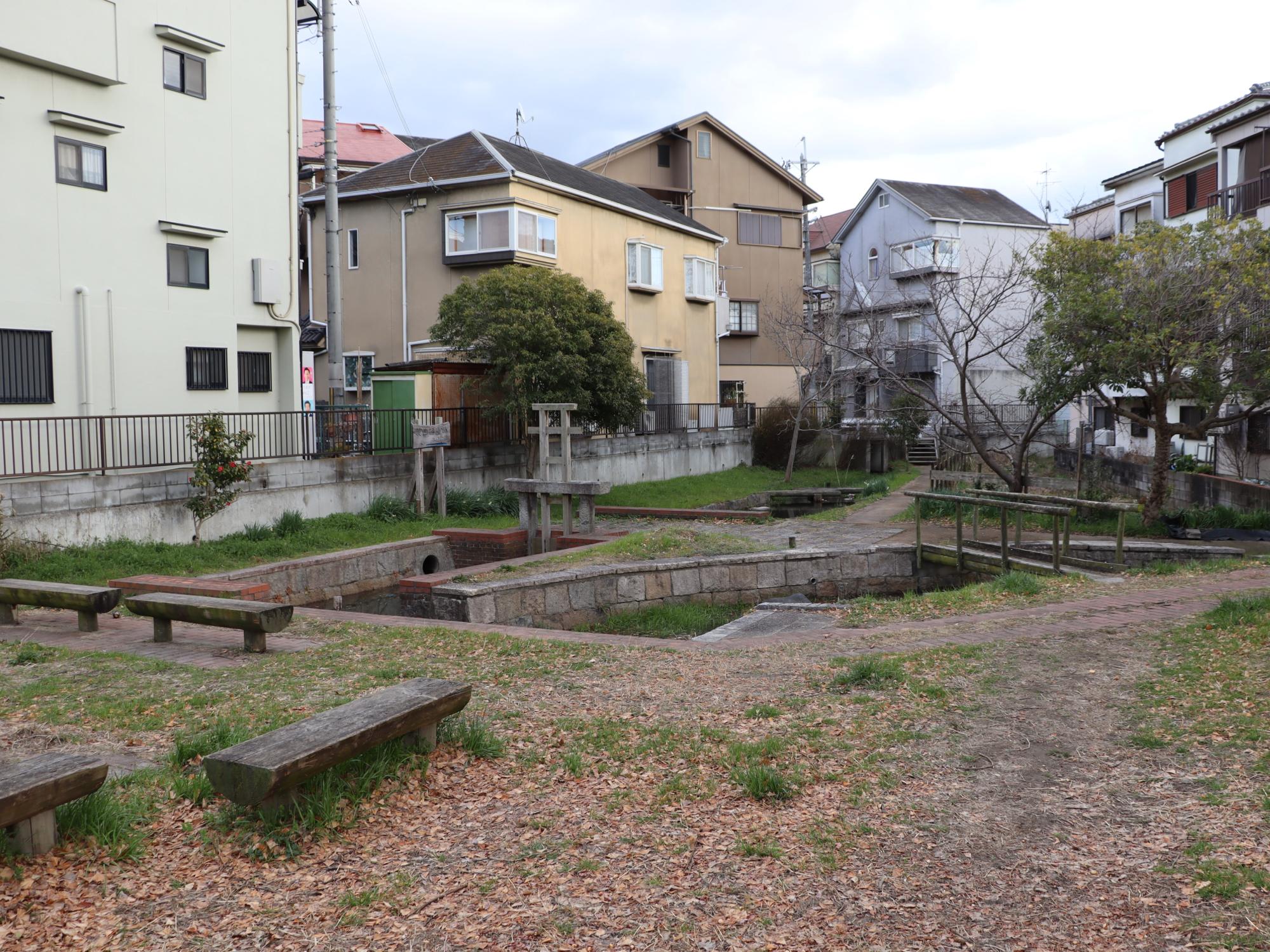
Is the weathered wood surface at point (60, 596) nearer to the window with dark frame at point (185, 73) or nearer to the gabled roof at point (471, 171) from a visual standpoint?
the window with dark frame at point (185, 73)

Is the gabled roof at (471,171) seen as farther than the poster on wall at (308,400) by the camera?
Yes

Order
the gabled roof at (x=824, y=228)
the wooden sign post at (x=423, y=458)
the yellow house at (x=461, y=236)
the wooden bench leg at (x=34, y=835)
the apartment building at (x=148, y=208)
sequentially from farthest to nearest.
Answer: the gabled roof at (x=824, y=228) → the yellow house at (x=461, y=236) → the wooden sign post at (x=423, y=458) → the apartment building at (x=148, y=208) → the wooden bench leg at (x=34, y=835)

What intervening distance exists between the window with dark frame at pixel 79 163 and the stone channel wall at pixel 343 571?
8923mm

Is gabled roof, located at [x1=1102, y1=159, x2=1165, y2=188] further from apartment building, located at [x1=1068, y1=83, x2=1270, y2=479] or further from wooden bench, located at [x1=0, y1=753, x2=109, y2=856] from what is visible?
wooden bench, located at [x1=0, y1=753, x2=109, y2=856]

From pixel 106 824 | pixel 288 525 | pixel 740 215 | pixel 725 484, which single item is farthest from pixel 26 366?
pixel 740 215

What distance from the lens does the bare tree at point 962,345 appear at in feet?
65.8

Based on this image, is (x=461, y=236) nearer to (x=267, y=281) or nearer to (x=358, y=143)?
(x=267, y=281)

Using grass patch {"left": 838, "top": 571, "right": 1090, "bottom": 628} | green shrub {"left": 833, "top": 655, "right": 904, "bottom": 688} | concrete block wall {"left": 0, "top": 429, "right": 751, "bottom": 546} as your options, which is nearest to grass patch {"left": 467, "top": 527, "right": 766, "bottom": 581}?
Answer: grass patch {"left": 838, "top": 571, "right": 1090, "bottom": 628}

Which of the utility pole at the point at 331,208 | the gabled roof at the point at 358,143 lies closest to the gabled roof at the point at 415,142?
the gabled roof at the point at 358,143

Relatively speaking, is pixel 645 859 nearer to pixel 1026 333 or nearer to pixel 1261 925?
pixel 1261 925

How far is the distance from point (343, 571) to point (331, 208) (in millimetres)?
10055

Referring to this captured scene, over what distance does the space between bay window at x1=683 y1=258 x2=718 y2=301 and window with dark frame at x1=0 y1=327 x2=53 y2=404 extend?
22.0 meters

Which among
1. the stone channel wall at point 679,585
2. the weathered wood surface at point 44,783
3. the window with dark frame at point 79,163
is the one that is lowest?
the stone channel wall at point 679,585

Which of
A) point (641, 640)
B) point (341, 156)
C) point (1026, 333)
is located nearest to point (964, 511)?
point (641, 640)
